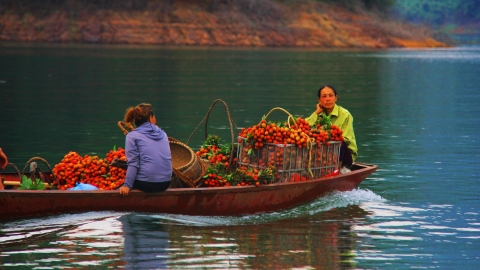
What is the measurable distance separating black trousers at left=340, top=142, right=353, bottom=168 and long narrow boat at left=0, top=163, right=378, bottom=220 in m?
0.44

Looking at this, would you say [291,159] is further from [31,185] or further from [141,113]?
[31,185]

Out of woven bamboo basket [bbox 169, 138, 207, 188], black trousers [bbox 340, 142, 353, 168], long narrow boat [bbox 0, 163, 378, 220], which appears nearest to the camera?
long narrow boat [bbox 0, 163, 378, 220]

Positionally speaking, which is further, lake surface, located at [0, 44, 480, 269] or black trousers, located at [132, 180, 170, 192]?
black trousers, located at [132, 180, 170, 192]

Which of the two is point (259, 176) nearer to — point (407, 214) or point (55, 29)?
point (407, 214)

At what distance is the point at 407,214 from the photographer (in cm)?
1271

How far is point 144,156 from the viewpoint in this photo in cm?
1109

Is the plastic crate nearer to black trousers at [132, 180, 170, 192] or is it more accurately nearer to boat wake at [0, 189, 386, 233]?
boat wake at [0, 189, 386, 233]

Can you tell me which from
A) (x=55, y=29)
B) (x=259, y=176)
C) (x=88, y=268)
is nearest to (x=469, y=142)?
(x=259, y=176)

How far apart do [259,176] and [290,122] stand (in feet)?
4.56

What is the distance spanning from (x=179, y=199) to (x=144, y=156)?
2.46 ft

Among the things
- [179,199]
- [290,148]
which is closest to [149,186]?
[179,199]

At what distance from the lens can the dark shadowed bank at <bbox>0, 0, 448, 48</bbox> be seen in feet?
279

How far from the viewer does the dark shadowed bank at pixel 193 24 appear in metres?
85.1

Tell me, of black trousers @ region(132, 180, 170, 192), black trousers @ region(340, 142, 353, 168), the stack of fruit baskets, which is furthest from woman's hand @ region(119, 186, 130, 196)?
black trousers @ region(340, 142, 353, 168)
